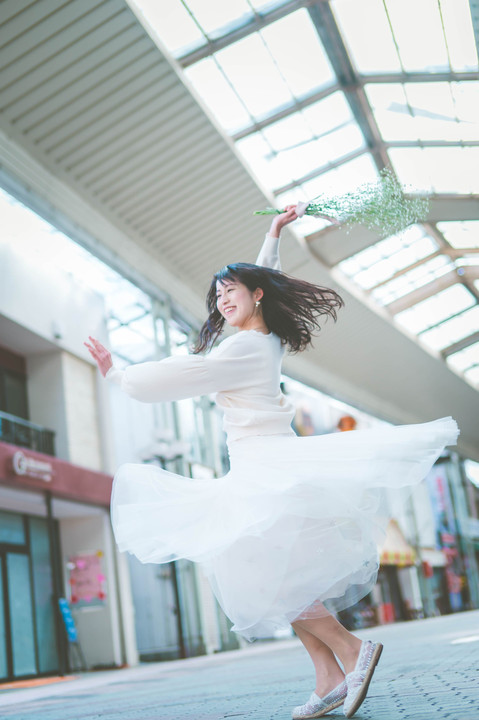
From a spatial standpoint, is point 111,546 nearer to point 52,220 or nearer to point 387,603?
point 52,220

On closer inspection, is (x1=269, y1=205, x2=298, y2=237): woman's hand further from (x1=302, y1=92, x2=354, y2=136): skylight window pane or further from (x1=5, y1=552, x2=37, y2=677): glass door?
(x1=302, y1=92, x2=354, y2=136): skylight window pane

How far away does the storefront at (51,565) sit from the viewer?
38.5 ft

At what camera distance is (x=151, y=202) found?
13797 millimetres

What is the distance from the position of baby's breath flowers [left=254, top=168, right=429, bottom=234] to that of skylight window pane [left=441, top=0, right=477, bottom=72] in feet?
27.1

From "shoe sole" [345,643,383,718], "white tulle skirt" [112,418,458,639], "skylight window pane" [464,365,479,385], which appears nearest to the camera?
"shoe sole" [345,643,383,718]

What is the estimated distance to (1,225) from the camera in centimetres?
1283

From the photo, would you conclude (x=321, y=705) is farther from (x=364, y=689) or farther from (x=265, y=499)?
(x=265, y=499)

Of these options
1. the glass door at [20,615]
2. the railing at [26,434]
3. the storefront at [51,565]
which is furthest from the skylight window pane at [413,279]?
the glass door at [20,615]

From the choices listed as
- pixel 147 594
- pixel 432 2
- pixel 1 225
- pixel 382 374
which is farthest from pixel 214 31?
pixel 382 374

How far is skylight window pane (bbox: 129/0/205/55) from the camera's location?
10703 mm

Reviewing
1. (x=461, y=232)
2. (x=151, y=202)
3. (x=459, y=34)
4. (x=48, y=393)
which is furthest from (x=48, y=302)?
(x=461, y=232)

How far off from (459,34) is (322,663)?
10.6m

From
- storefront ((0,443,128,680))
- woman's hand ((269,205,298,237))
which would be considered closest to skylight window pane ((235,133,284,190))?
storefront ((0,443,128,680))

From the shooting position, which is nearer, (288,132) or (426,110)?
(426,110)
